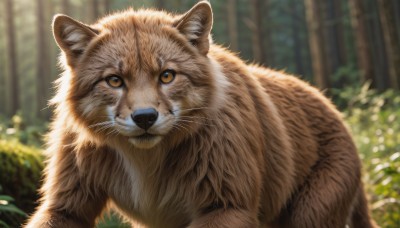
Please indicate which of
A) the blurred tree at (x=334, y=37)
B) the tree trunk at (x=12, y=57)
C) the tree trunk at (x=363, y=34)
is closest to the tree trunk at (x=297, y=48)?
the blurred tree at (x=334, y=37)

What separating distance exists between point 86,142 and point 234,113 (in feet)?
3.97

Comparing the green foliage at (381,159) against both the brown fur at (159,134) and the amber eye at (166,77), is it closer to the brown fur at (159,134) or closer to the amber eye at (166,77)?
the brown fur at (159,134)

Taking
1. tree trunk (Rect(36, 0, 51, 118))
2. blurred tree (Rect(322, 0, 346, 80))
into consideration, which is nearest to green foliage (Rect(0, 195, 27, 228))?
tree trunk (Rect(36, 0, 51, 118))

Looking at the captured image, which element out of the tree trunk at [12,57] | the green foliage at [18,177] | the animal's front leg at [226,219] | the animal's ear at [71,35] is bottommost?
the tree trunk at [12,57]

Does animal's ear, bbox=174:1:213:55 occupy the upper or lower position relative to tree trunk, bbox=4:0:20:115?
upper

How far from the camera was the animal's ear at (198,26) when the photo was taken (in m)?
4.19

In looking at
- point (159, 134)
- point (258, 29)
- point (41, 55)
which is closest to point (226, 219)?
point (159, 134)

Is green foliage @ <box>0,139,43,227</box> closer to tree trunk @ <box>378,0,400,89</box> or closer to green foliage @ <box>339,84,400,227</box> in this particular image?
green foliage @ <box>339,84,400,227</box>

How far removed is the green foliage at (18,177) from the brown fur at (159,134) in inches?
42.0

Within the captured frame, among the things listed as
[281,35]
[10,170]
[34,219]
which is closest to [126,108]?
[34,219]

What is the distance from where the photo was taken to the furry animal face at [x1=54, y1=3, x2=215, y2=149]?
12.2 feet

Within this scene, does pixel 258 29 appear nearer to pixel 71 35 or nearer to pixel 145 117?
pixel 71 35

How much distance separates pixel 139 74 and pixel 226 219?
4.07 feet

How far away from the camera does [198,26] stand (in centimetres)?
426
